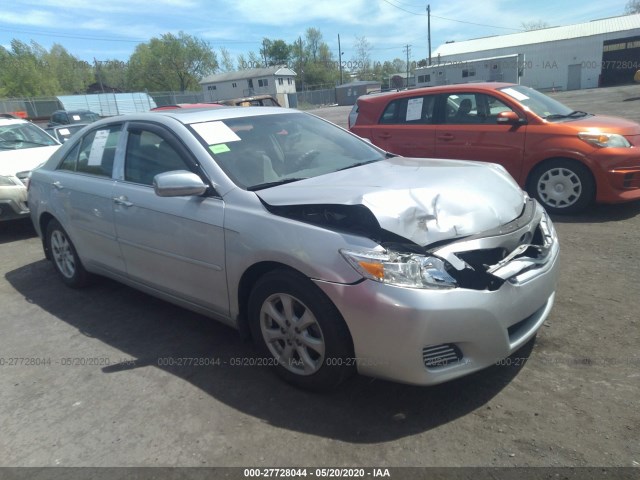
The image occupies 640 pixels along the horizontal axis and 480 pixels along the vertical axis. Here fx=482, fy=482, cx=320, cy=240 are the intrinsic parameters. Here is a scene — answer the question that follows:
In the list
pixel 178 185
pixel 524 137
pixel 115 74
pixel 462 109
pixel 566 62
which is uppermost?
pixel 115 74

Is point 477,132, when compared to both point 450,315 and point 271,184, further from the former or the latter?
point 450,315

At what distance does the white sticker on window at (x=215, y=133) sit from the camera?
11.1 ft

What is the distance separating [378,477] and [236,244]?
1.48 m

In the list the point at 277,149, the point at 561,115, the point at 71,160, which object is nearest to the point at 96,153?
the point at 71,160

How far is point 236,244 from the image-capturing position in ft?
9.52

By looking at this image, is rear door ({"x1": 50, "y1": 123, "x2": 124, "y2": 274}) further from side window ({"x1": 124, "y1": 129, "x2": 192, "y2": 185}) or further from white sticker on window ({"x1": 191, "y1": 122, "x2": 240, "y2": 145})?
white sticker on window ({"x1": 191, "y1": 122, "x2": 240, "y2": 145})

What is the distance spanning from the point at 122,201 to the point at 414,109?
4819mm

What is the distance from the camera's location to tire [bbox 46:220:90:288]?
460 cm

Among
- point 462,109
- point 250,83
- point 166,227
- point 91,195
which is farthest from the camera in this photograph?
point 250,83

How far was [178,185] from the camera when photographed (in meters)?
3.01

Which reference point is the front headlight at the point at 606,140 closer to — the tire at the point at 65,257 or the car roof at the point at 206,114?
the car roof at the point at 206,114

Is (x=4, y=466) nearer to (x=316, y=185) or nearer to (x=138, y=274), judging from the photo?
(x=138, y=274)

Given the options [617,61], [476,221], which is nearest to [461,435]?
[476,221]

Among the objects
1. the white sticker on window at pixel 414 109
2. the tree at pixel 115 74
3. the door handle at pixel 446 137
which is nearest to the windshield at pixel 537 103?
the door handle at pixel 446 137
